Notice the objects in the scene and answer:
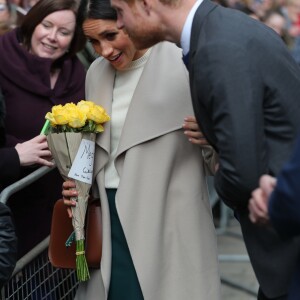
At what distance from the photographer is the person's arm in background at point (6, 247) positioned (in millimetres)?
3217

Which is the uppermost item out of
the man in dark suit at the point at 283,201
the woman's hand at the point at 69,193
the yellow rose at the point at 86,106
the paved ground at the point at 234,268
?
the man in dark suit at the point at 283,201

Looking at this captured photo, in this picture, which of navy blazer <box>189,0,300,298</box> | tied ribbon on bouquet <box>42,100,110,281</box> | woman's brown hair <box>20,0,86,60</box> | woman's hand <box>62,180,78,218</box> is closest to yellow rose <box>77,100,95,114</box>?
tied ribbon on bouquet <box>42,100,110,281</box>

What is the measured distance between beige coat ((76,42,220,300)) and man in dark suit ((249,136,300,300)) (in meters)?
0.88

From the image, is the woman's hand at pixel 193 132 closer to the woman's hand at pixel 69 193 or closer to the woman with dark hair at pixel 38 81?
the woman's hand at pixel 69 193

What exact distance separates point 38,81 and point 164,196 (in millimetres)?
1172

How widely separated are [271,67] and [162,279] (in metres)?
1.17

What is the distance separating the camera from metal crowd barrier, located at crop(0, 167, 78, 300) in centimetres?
368

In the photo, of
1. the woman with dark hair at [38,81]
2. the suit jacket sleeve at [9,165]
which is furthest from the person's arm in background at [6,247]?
the woman with dark hair at [38,81]

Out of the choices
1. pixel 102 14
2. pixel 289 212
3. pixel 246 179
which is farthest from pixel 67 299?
pixel 289 212

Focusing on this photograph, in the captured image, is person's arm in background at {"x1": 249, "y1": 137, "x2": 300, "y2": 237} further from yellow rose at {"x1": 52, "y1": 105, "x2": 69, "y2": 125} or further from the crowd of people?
yellow rose at {"x1": 52, "y1": 105, "x2": 69, "y2": 125}

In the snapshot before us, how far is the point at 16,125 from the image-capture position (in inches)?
166

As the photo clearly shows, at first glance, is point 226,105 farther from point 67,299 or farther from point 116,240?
point 67,299

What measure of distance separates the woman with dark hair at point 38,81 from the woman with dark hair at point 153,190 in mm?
745

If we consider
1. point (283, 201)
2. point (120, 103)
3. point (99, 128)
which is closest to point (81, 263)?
point (99, 128)
